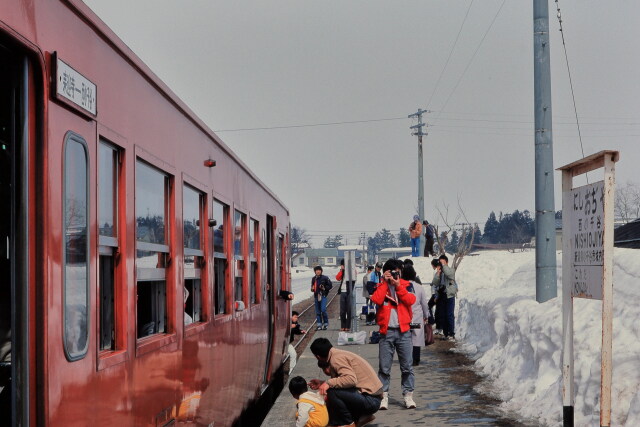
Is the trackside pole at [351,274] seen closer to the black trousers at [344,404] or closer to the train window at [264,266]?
the train window at [264,266]

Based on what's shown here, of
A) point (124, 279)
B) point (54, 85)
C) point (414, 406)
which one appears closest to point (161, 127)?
point (124, 279)

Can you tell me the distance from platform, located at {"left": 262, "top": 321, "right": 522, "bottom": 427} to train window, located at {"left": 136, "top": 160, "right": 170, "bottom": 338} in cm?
458

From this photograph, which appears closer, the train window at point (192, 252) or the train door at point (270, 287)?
the train window at point (192, 252)

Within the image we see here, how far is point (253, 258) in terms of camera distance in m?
9.78

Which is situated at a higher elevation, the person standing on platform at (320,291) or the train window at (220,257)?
the train window at (220,257)

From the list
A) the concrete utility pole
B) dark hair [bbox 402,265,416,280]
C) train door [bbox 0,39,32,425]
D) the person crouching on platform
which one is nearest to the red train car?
train door [bbox 0,39,32,425]

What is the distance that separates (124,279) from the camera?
A: 4.34m

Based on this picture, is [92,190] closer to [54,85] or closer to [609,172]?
[54,85]

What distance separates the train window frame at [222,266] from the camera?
23.4 feet

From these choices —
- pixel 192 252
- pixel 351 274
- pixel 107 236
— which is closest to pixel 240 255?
pixel 192 252

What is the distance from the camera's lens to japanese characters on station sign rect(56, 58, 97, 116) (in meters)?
3.48

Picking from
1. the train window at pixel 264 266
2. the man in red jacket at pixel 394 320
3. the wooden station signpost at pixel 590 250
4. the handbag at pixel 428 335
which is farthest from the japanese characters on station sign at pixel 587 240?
the handbag at pixel 428 335

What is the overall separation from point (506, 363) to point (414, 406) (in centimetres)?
242

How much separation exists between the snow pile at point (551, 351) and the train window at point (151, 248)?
12.9 ft
